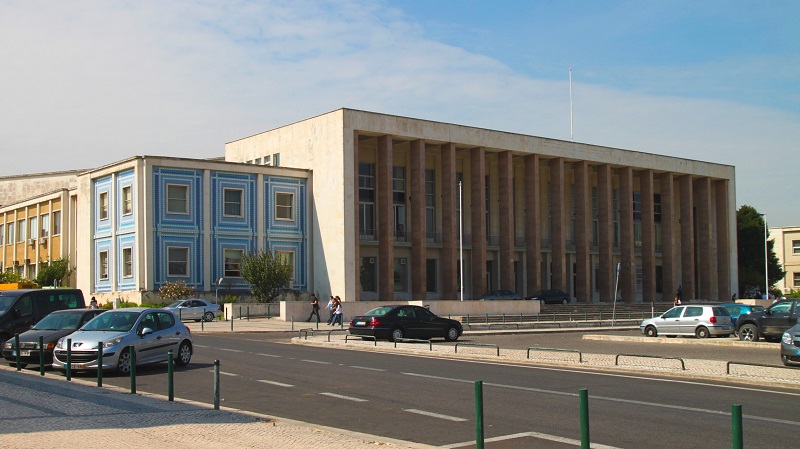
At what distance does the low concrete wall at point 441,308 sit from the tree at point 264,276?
10.6ft

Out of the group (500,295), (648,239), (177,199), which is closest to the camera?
(177,199)

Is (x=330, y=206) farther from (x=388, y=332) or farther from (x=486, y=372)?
(x=486, y=372)

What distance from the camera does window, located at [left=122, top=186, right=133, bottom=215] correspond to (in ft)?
180

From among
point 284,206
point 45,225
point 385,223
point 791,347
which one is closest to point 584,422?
point 791,347

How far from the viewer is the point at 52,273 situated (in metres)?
62.0

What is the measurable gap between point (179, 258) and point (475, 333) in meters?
23.8

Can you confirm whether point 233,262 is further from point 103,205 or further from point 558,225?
point 558,225

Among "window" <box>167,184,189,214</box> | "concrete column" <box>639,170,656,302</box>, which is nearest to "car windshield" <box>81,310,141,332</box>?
"window" <box>167,184,189,214</box>

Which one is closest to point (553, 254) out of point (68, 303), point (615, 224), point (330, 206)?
point (615, 224)

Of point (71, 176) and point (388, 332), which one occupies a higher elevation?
point (71, 176)

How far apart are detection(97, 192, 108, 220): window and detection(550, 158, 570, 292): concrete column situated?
34.6 metres

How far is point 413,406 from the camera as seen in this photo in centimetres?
1456

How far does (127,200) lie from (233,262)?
7843 mm

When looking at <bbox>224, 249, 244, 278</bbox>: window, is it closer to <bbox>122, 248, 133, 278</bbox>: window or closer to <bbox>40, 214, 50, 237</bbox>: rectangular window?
<bbox>122, 248, 133, 278</bbox>: window
